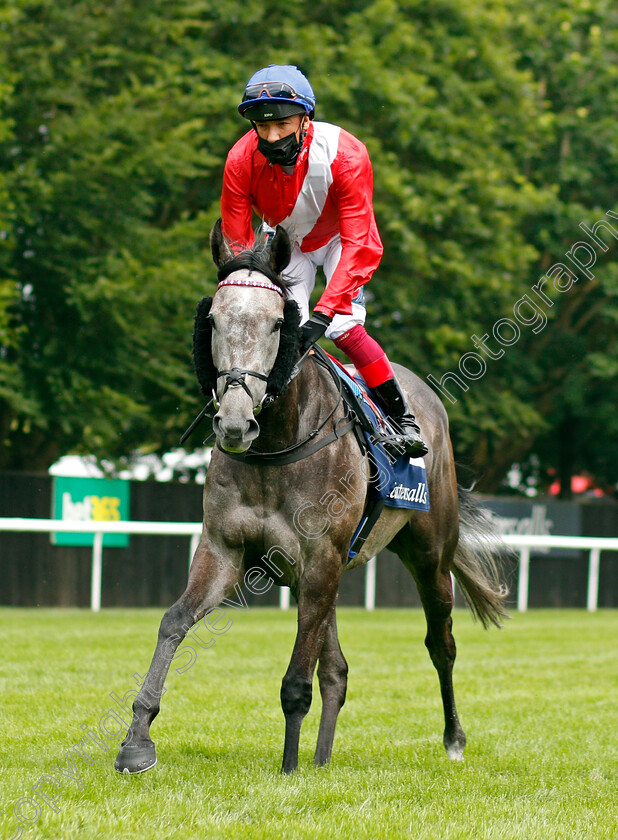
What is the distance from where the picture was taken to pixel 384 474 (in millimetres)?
5246

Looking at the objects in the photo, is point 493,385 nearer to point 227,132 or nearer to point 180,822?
point 227,132

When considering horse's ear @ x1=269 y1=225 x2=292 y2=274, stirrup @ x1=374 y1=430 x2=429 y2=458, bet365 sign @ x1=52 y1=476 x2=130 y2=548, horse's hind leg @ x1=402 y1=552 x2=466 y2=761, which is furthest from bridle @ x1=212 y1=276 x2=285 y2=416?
bet365 sign @ x1=52 y1=476 x2=130 y2=548

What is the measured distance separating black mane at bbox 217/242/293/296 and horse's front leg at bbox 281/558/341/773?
3.83 ft

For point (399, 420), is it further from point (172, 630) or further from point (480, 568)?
point (172, 630)

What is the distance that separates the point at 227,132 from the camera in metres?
15.8

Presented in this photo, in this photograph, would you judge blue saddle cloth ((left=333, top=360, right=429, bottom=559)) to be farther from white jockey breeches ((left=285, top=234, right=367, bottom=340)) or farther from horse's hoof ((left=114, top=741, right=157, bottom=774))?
horse's hoof ((left=114, top=741, right=157, bottom=774))

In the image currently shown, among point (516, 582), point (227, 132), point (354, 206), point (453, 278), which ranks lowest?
point (516, 582)

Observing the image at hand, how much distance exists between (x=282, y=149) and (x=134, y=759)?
2462mm

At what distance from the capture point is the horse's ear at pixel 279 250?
4.46 meters

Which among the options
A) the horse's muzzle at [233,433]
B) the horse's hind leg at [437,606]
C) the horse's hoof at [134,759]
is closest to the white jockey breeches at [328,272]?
the horse's muzzle at [233,433]

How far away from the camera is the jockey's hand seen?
4520 millimetres

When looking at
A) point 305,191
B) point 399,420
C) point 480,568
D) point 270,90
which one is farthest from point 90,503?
point 270,90

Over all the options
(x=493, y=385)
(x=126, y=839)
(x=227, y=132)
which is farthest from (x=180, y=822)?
(x=493, y=385)

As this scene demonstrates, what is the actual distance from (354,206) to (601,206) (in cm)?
1621
